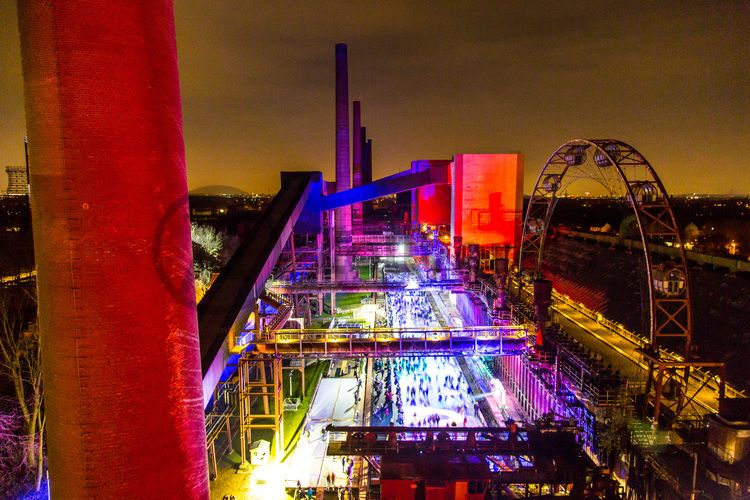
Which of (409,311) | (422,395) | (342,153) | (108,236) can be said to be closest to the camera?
(108,236)

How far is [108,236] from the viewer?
5.27 meters

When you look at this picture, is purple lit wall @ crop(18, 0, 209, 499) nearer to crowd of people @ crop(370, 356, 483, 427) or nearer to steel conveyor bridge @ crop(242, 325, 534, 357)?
steel conveyor bridge @ crop(242, 325, 534, 357)

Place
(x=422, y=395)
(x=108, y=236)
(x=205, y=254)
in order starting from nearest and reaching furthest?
(x=108, y=236)
(x=422, y=395)
(x=205, y=254)

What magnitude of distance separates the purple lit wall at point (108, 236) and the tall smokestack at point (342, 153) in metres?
33.5

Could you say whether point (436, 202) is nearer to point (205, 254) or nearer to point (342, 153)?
point (342, 153)

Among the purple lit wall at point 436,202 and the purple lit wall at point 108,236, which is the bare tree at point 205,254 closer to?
the purple lit wall at point 436,202

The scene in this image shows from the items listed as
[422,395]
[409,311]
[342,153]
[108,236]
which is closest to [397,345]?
[422,395]

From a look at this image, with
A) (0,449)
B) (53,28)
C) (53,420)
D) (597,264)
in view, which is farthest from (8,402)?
(597,264)

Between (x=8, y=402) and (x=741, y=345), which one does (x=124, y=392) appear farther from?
(x=741, y=345)

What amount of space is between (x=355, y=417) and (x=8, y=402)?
528 inches

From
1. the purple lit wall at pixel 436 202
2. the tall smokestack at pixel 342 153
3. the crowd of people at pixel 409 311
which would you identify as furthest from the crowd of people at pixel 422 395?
the tall smokestack at pixel 342 153

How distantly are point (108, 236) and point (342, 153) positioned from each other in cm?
3604

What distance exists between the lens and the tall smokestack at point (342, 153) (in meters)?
39.3

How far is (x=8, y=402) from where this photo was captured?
17.3 metres
